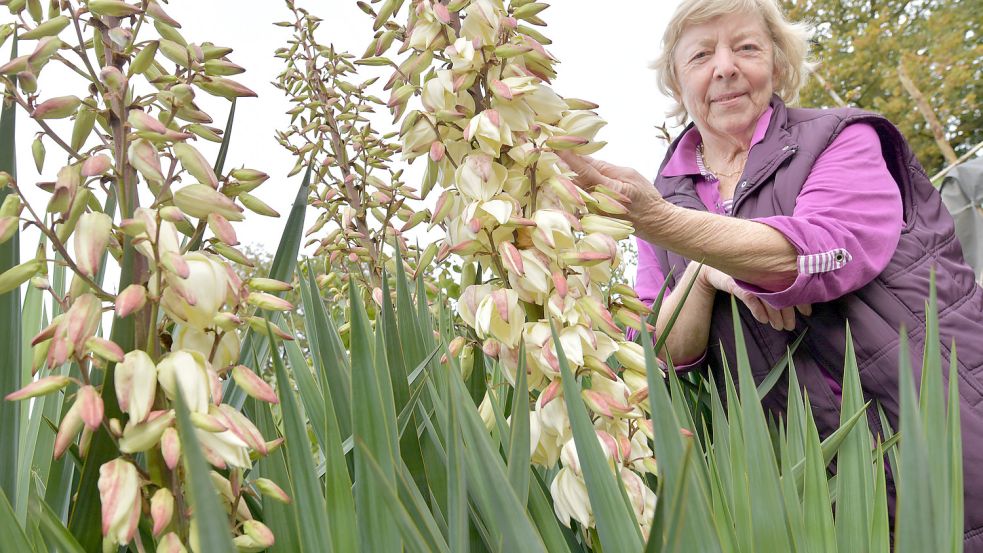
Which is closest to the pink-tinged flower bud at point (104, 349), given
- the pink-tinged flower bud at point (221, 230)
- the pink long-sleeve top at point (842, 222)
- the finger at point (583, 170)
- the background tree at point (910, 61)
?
the pink-tinged flower bud at point (221, 230)

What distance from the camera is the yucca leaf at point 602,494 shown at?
54 cm

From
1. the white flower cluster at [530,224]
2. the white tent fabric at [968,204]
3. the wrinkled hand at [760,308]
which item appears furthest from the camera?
the white tent fabric at [968,204]

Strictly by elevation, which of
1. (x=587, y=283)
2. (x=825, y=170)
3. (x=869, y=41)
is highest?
(x=869, y=41)

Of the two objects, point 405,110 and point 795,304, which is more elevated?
point 405,110

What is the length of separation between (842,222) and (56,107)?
4.06 feet

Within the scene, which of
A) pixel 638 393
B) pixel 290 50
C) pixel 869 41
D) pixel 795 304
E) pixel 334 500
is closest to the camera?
pixel 334 500

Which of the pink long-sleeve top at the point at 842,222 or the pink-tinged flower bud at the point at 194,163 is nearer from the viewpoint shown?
the pink-tinged flower bud at the point at 194,163

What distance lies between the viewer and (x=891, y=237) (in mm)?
1345

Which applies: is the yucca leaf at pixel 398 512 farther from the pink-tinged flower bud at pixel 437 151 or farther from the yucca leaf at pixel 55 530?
the pink-tinged flower bud at pixel 437 151

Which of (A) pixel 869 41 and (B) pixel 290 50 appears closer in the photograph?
(B) pixel 290 50

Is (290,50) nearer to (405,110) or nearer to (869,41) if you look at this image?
(405,110)

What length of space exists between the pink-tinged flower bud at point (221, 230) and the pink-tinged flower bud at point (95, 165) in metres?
0.07

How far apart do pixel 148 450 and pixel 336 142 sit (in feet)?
3.18

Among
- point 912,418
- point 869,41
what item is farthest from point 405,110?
point 869,41
